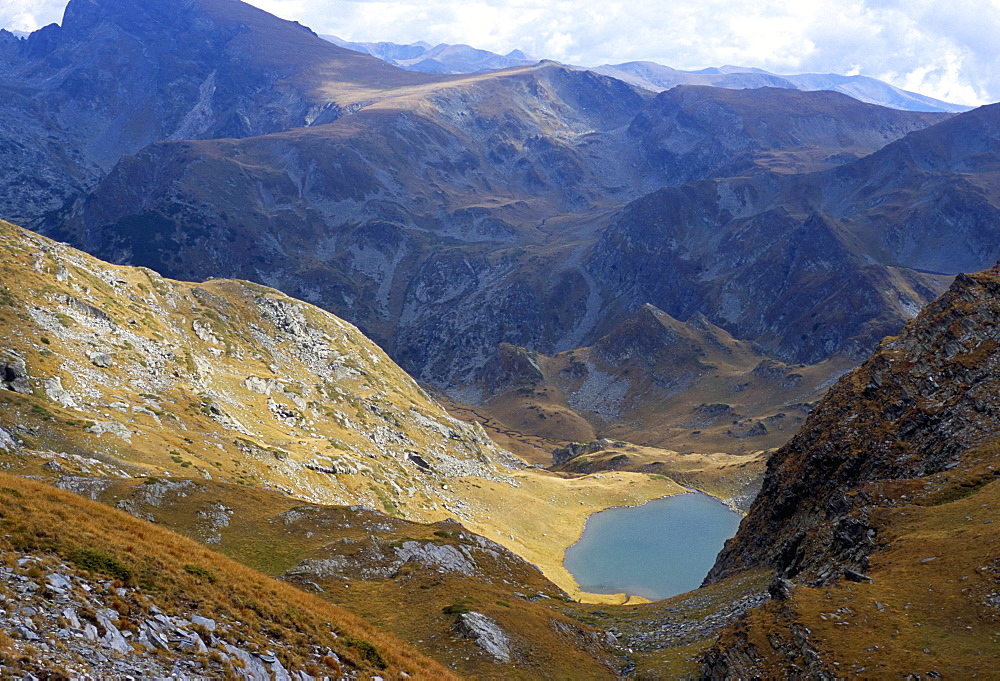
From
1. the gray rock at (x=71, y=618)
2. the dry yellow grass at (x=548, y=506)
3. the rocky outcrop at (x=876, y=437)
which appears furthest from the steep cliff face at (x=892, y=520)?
the dry yellow grass at (x=548, y=506)

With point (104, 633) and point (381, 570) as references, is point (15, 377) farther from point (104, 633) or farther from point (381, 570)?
point (104, 633)

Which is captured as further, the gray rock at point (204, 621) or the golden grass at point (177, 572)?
the golden grass at point (177, 572)

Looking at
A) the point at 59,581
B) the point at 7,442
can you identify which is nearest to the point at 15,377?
the point at 7,442

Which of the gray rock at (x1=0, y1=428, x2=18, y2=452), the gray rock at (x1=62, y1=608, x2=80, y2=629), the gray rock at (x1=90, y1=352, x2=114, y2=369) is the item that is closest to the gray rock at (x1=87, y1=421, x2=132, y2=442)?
the gray rock at (x1=0, y1=428, x2=18, y2=452)

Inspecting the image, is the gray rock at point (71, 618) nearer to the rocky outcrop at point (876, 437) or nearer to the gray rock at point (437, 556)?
the gray rock at point (437, 556)

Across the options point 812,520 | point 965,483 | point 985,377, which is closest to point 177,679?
point 965,483

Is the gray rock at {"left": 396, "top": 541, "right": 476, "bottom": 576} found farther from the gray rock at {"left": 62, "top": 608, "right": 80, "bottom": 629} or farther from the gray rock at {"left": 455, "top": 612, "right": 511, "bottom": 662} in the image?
the gray rock at {"left": 62, "top": 608, "right": 80, "bottom": 629}
